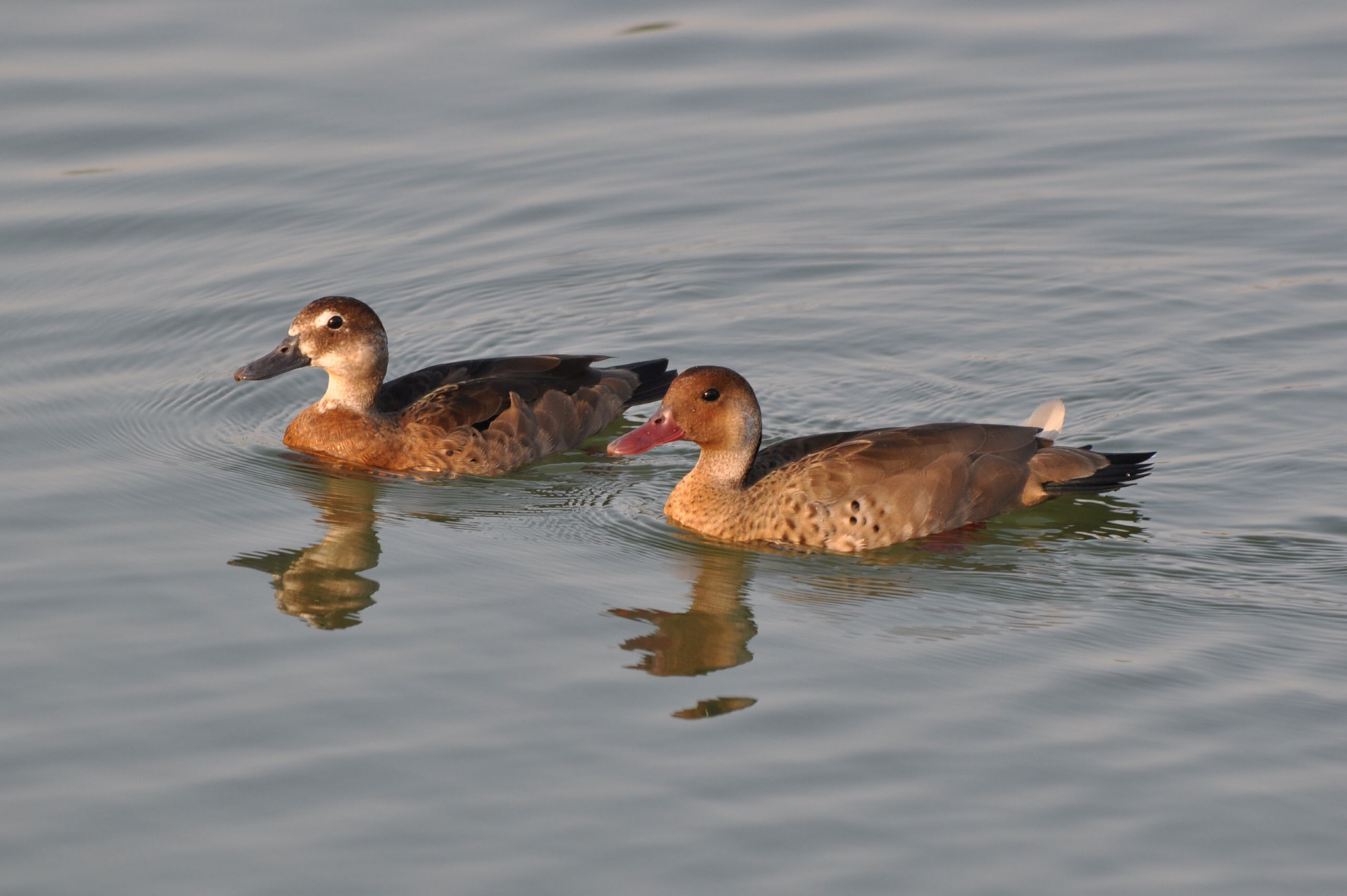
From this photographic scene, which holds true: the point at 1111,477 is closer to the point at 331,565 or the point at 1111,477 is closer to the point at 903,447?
the point at 903,447

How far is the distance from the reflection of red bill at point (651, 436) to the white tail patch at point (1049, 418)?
84.8 inches

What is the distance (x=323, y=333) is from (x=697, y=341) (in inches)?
115

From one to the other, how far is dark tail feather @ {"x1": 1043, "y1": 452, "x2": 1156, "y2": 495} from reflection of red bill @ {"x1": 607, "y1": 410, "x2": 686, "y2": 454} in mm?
2190

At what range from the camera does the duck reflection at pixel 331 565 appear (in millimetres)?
9539

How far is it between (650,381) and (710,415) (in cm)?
218

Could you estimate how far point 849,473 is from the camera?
→ 410 inches

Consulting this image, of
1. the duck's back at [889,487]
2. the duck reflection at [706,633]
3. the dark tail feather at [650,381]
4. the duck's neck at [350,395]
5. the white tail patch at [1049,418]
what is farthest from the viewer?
the dark tail feather at [650,381]

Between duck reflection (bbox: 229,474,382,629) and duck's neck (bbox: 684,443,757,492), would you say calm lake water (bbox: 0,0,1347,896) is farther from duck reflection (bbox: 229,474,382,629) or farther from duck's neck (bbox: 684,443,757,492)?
duck's neck (bbox: 684,443,757,492)

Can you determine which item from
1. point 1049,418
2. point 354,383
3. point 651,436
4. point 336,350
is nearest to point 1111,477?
point 1049,418

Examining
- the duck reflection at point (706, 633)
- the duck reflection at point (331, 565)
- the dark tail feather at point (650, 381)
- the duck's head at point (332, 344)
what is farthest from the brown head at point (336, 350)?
the duck reflection at point (706, 633)

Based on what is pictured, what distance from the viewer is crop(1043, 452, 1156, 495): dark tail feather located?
10781 millimetres

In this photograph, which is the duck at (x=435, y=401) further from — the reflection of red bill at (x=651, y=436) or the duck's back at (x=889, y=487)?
the duck's back at (x=889, y=487)

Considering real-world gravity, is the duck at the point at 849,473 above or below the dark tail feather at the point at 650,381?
below

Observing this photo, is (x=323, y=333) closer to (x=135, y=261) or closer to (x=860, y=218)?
(x=135, y=261)
